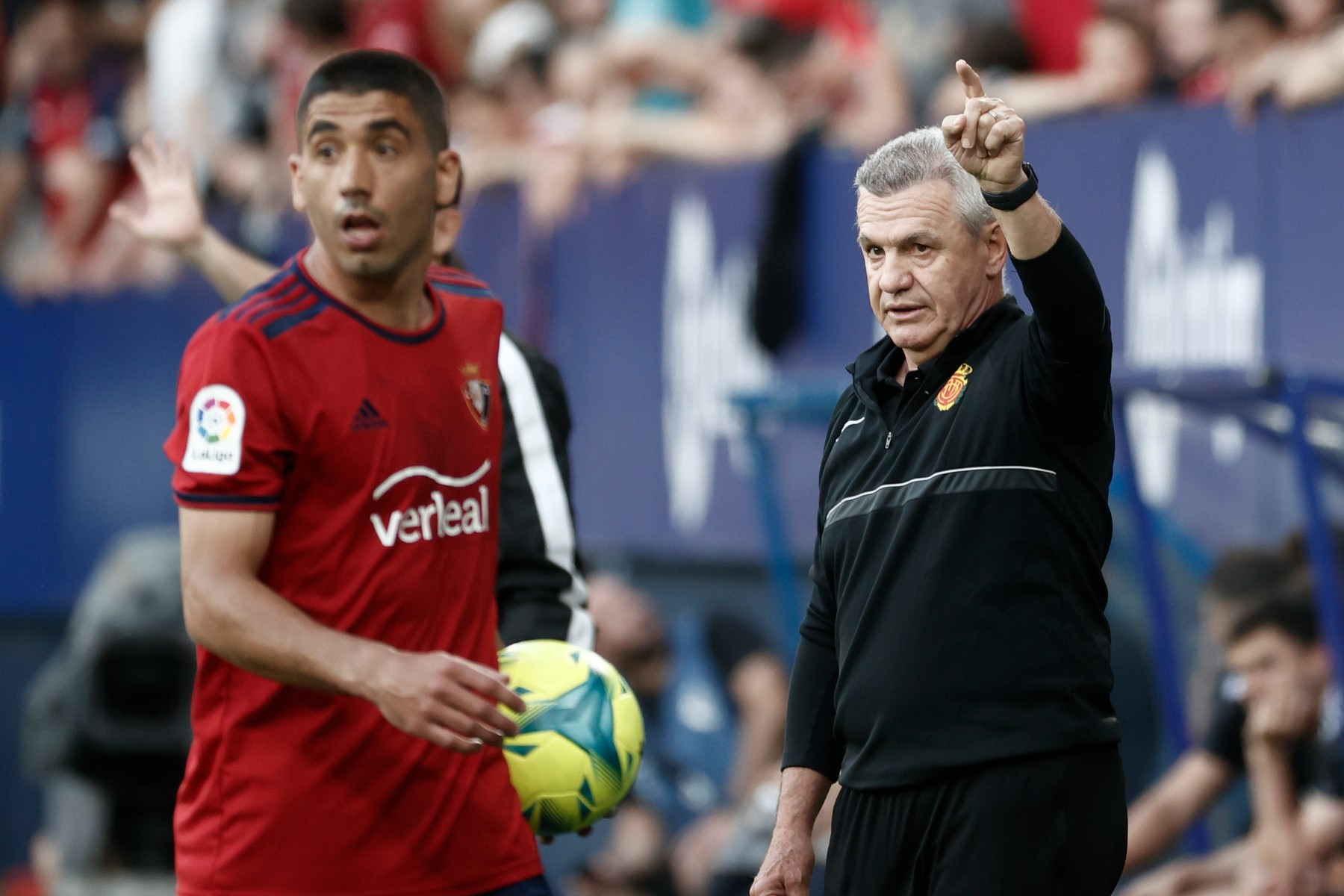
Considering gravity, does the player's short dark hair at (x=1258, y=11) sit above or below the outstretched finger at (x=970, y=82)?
above

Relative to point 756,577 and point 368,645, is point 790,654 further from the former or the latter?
point 368,645

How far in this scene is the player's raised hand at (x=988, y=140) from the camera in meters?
3.35

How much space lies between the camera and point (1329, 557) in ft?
21.3

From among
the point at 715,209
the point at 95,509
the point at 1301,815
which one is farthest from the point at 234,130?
the point at 1301,815

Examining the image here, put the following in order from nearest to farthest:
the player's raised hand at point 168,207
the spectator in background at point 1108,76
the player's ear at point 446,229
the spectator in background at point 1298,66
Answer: the player's ear at point 446,229 → the player's raised hand at point 168,207 → the spectator in background at point 1298,66 → the spectator in background at point 1108,76

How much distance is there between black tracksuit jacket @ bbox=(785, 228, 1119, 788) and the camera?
3570 mm

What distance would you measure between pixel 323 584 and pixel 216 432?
0.35 meters

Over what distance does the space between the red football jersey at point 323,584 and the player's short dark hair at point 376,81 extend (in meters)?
0.37

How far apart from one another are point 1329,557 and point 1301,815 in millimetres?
875

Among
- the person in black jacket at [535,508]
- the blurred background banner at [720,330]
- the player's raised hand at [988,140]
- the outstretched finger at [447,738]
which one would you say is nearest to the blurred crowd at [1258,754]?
the blurred background banner at [720,330]

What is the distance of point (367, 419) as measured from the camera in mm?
3924

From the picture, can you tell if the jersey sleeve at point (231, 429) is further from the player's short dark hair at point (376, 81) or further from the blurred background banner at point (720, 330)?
the blurred background banner at point (720, 330)

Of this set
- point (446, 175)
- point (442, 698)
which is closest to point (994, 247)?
point (446, 175)

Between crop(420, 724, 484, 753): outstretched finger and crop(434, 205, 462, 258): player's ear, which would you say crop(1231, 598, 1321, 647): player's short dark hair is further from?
crop(420, 724, 484, 753): outstretched finger
